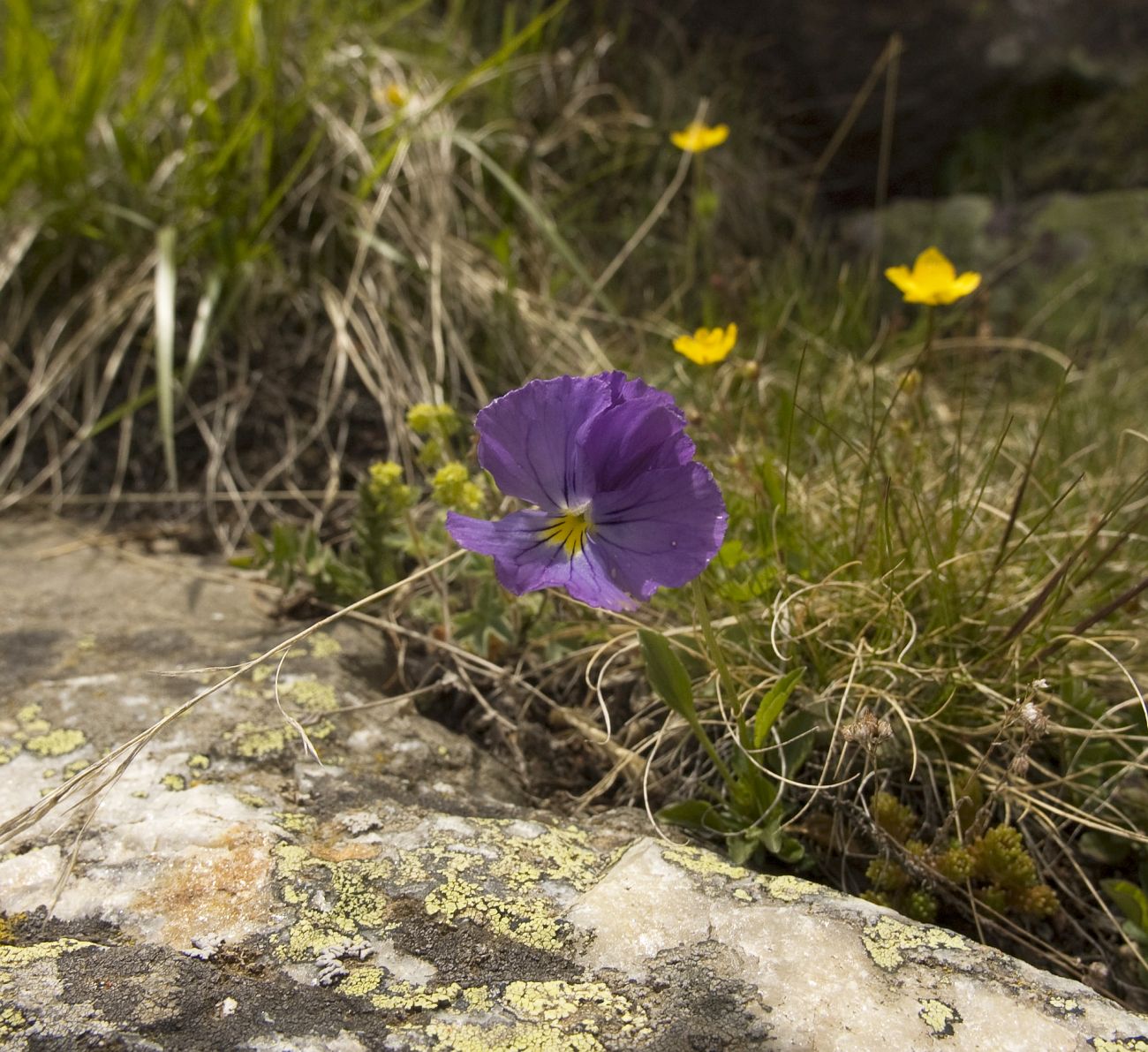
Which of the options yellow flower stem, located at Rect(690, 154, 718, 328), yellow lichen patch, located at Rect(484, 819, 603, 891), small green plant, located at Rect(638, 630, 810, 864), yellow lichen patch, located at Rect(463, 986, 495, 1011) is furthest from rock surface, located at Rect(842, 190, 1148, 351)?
yellow lichen patch, located at Rect(463, 986, 495, 1011)

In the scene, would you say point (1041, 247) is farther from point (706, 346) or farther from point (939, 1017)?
point (939, 1017)

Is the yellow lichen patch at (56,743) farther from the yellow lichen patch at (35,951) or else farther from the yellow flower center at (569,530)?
the yellow flower center at (569,530)

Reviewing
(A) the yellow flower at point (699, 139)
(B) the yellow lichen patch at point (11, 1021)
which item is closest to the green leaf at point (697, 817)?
(B) the yellow lichen patch at point (11, 1021)

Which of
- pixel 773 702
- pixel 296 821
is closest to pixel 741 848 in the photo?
pixel 773 702

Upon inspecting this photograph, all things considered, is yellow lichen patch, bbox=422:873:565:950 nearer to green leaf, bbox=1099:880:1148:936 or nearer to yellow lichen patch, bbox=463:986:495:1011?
yellow lichen patch, bbox=463:986:495:1011

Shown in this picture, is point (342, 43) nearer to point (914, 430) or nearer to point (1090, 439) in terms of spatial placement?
point (914, 430)

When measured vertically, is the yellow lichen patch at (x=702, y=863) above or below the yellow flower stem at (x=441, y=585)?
below

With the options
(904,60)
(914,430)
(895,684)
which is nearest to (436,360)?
(914,430)
